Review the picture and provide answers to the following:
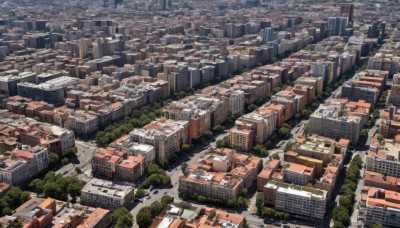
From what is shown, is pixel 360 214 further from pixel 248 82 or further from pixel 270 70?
pixel 270 70

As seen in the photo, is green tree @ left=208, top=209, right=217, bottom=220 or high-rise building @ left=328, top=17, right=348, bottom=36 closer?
green tree @ left=208, top=209, right=217, bottom=220

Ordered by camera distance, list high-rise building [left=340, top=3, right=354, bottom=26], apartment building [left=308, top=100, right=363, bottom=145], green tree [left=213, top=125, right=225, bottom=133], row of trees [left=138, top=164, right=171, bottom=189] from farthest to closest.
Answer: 1. high-rise building [left=340, top=3, right=354, bottom=26]
2. green tree [left=213, top=125, right=225, bottom=133]
3. apartment building [left=308, top=100, right=363, bottom=145]
4. row of trees [left=138, top=164, right=171, bottom=189]

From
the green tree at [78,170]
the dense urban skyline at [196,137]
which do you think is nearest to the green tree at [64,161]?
the dense urban skyline at [196,137]

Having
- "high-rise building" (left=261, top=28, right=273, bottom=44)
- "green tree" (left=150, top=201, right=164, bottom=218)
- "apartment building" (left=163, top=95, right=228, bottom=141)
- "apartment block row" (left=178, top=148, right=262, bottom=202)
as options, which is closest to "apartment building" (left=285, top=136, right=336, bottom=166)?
"apartment block row" (left=178, top=148, right=262, bottom=202)

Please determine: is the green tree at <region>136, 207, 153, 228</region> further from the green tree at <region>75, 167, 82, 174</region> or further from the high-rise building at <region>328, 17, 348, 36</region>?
the high-rise building at <region>328, 17, 348, 36</region>

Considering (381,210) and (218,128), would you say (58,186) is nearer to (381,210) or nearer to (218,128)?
(218,128)

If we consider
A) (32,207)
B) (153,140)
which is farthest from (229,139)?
(32,207)

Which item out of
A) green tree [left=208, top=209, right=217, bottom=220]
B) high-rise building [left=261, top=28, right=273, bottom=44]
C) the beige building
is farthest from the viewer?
high-rise building [left=261, top=28, right=273, bottom=44]
